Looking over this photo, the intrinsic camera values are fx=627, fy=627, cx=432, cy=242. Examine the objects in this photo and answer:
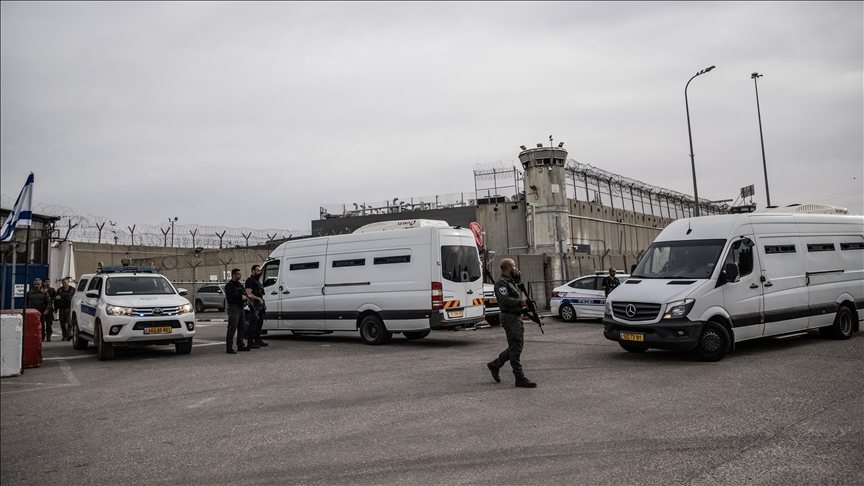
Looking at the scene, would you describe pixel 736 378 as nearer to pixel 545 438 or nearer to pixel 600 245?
pixel 545 438

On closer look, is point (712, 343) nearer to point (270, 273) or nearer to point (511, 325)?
point (511, 325)

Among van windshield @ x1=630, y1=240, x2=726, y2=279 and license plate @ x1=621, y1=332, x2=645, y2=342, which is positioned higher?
van windshield @ x1=630, y1=240, x2=726, y2=279

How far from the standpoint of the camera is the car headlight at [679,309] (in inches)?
395

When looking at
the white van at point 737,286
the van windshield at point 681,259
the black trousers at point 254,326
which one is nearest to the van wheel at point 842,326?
the white van at point 737,286

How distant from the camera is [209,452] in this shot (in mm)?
5738

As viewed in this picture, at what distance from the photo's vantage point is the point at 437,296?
13422 mm

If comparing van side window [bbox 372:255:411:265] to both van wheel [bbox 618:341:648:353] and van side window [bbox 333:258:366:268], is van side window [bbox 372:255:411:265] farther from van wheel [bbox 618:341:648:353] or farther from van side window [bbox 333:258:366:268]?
van wheel [bbox 618:341:648:353]

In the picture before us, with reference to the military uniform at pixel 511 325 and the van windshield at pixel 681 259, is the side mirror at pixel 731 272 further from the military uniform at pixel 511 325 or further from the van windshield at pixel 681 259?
the military uniform at pixel 511 325

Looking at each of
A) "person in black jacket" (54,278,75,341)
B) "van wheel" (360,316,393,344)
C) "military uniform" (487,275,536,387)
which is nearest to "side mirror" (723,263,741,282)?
"military uniform" (487,275,536,387)

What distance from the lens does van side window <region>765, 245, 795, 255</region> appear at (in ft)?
37.7

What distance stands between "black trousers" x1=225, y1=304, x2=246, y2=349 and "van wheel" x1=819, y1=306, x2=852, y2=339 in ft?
39.7

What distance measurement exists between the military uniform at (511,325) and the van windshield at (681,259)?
370cm

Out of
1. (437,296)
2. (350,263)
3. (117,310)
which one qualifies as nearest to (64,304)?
(117,310)

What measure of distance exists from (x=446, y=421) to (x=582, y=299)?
→ 45.5ft
